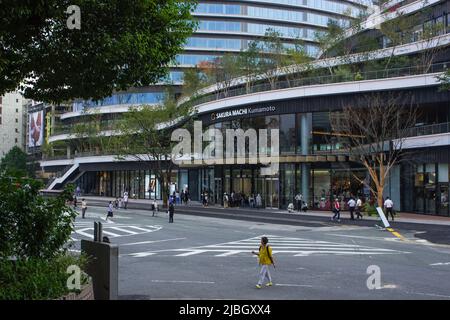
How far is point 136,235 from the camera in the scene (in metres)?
27.4

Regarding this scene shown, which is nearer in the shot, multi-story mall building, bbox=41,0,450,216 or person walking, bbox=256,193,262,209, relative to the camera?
multi-story mall building, bbox=41,0,450,216

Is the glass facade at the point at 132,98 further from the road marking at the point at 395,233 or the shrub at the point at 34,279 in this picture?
the shrub at the point at 34,279

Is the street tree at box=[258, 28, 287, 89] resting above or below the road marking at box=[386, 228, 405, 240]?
above

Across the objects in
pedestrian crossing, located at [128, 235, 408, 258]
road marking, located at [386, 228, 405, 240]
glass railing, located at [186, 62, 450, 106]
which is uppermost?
glass railing, located at [186, 62, 450, 106]

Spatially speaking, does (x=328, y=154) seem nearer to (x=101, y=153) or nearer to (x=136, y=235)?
(x=136, y=235)

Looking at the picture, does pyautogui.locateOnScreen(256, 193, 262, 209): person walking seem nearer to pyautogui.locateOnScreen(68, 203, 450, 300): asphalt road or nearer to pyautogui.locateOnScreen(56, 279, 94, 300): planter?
pyautogui.locateOnScreen(68, 203, 450, 300): asphalt road

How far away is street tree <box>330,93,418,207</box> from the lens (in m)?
37.9

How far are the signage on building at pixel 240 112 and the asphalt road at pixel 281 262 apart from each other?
679 inches

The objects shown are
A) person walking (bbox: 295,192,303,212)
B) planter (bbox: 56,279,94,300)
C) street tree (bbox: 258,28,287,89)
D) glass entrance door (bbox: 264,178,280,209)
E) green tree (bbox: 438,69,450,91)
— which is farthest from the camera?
street tree (bbox: 258,28,287,89)

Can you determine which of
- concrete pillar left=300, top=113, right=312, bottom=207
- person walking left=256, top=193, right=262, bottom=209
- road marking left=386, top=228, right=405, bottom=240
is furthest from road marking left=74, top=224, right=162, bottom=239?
concrete pillar left=300, top=113, right=312, bottom=207

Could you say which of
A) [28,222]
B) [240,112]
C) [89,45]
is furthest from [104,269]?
[240,112]

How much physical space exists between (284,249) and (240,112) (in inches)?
1145

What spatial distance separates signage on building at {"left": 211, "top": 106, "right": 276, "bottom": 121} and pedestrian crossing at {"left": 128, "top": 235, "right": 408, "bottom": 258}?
23.7 meters

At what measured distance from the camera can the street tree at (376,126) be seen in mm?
37875
